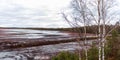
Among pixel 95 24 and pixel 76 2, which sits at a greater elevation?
pixel 76 2

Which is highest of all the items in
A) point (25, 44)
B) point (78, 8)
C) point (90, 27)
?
point (78, 8)

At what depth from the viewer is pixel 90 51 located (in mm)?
23984

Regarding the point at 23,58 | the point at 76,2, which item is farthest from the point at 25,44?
the point at 76,2

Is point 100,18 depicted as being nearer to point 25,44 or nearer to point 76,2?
point 76,2

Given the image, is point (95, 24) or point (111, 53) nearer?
point (95, 24)

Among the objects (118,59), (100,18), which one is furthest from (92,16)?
(118,59)

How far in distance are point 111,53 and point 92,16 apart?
10.2m

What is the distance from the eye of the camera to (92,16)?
1658 cm

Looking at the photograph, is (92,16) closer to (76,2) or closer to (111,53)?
(76,2)

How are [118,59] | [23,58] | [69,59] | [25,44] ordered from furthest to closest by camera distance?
[25,44] → [23,58] → [118,59] → [69,59]

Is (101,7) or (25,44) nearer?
(101,7)

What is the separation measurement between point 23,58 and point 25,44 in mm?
16075

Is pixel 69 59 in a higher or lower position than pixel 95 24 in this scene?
lower

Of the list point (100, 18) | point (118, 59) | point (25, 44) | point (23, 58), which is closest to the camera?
point (100, 18)
